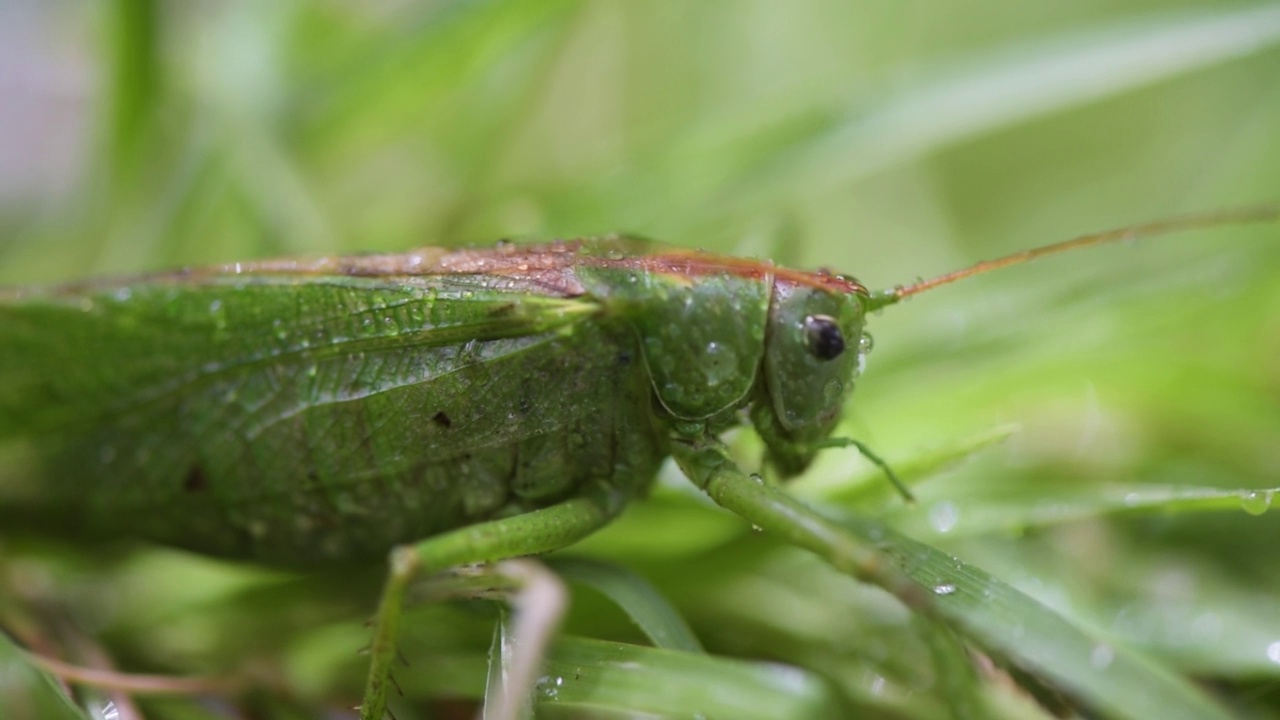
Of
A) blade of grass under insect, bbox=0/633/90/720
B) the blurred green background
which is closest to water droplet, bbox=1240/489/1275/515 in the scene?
the blurred green background

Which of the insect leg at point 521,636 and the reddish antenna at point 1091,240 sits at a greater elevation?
the reddish antenna at point 1091,240

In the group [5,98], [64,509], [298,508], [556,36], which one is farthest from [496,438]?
[5,98]

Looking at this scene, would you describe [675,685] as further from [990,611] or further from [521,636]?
[990,611]

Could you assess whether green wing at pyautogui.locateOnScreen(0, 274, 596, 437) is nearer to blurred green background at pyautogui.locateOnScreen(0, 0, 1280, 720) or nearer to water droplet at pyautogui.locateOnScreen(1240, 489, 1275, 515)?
blurred green background at pyautogui.locateOnScreen(0, 0, 1280, 720)

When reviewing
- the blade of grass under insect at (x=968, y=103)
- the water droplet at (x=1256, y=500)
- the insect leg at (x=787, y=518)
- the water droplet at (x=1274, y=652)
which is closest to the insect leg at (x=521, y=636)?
the insect leg at (x=787, y=518)

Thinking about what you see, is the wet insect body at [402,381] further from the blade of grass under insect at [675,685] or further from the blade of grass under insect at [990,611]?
the blade of grass under insect at [675,685]
